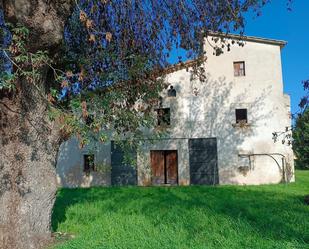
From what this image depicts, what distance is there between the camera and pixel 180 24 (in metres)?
7.25

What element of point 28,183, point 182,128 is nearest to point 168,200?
point 28,183

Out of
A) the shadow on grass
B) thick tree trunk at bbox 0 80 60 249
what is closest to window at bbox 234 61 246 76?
the shadow on grass

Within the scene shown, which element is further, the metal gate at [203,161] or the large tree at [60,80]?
the metal gate at [203,161]

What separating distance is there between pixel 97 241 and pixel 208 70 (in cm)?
1379

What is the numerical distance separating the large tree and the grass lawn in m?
1.12

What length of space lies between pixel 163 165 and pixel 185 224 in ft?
37.4

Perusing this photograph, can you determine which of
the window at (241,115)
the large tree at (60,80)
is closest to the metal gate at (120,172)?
the window at (241,115)

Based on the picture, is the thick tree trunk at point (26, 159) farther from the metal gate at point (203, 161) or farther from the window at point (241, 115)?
the window at point (241, 115)

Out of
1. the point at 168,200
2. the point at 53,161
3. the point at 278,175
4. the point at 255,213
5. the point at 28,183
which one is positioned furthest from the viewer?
the point at 278,175

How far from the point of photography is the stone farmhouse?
17.6 meters

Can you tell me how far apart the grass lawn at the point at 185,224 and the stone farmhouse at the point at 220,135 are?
739 centimetres

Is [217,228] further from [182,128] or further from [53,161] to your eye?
[182,128]

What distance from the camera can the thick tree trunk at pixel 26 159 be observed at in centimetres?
582

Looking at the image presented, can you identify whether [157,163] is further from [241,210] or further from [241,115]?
[241,210]
